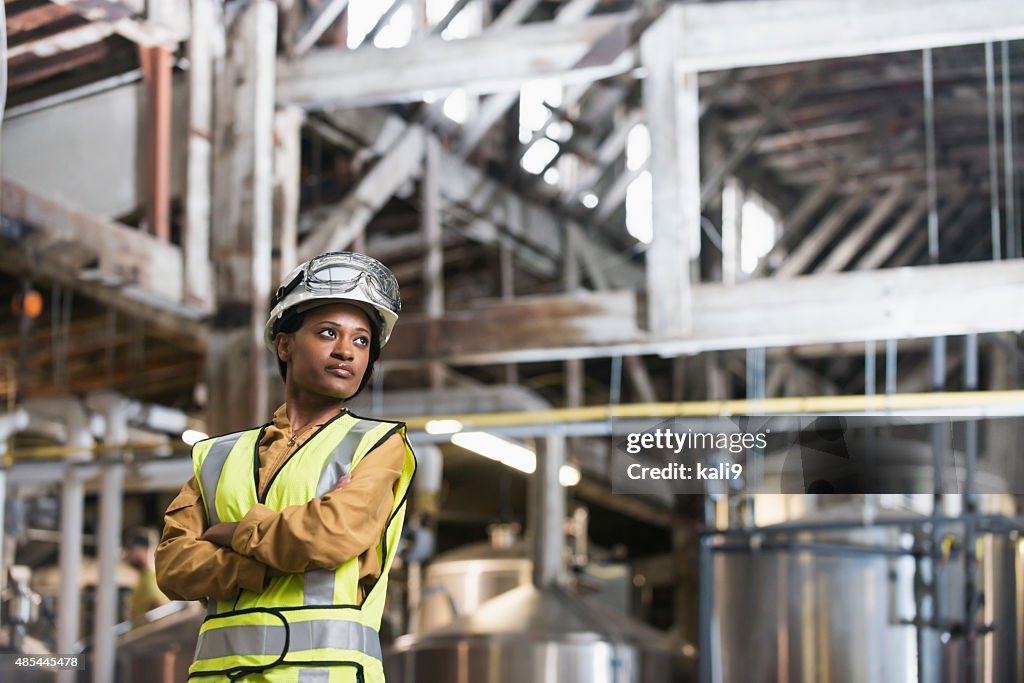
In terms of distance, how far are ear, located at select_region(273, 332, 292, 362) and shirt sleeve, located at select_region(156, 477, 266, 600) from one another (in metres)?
0.35

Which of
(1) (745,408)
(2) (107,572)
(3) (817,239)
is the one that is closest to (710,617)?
(1) (745,408)

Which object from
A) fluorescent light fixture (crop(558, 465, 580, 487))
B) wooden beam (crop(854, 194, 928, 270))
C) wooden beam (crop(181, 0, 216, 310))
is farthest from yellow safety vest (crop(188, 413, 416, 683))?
wooden beam (crop(854, 194, 928, 270))

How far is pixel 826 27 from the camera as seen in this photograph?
28.1ft

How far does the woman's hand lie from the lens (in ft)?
9.49

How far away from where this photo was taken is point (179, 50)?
9516mm

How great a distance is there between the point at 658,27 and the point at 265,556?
6.52 metres

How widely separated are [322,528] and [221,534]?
236 mm

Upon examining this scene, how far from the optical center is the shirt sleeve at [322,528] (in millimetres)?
2775

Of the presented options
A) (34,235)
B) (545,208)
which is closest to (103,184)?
(34,235)

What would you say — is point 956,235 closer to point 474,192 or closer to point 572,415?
point 474,192

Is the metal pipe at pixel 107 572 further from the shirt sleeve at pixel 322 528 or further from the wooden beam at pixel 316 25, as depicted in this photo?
the shirt sleeve at pixel 322 528

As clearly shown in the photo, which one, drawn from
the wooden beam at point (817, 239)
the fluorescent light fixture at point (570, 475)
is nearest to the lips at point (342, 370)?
the fluorescent light fixture at point (570, 475)

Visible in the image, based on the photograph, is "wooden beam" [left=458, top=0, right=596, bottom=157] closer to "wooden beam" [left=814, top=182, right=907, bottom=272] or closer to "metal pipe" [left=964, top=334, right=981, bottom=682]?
"metal pipe" [left=964, top=334, right=981, bottom=682]

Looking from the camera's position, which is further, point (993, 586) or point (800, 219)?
point (800, 219)
